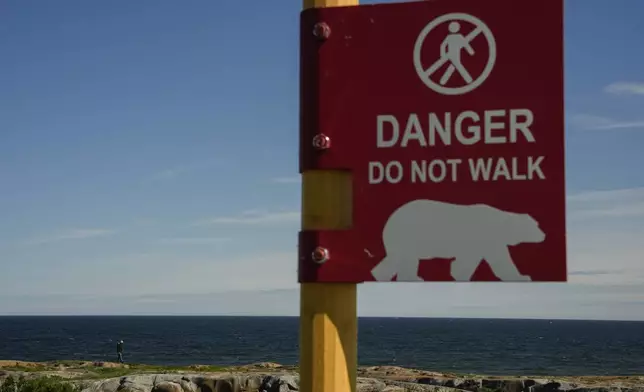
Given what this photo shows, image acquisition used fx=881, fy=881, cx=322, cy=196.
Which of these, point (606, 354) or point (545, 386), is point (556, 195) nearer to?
point (545, 386)

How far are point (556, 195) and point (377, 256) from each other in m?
0.89

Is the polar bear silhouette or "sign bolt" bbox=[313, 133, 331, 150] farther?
"sign bolt" bbox=[313, 133, 331, 150]

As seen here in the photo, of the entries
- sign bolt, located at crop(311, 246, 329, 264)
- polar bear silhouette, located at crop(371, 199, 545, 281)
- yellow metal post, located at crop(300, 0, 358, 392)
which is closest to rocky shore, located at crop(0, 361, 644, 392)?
yellow metal post, located at crop(300, 0, 358, 392)

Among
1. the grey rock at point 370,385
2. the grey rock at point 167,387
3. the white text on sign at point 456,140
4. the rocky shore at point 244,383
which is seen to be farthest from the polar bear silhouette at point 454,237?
the grey rock at point 167,387

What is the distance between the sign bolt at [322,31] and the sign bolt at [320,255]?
1.06 metres

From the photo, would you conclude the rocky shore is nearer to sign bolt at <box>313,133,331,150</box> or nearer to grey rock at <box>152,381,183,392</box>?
grey rock at <box>152,381,183,392</box>

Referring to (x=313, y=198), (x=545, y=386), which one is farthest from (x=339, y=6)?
(x=545, y=386)

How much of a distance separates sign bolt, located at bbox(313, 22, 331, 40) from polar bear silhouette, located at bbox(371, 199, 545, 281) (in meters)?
0.95

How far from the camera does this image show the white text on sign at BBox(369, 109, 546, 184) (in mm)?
4141

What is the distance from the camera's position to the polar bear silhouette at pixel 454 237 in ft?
13.5

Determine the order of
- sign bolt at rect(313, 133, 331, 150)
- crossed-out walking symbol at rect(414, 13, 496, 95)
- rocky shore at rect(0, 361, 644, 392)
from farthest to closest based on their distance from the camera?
1. rocky shore at rect(0, 361, 644, 392)
2. sign bolt at rect(313, 133, 331, 150)
3. crossed-out walking symbol at rect(414, 13, 496, 95)

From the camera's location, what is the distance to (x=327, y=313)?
4.33 meters

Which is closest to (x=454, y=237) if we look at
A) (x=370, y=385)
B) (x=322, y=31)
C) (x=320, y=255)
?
(x=320, y=255)

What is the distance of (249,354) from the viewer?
98.8 m
